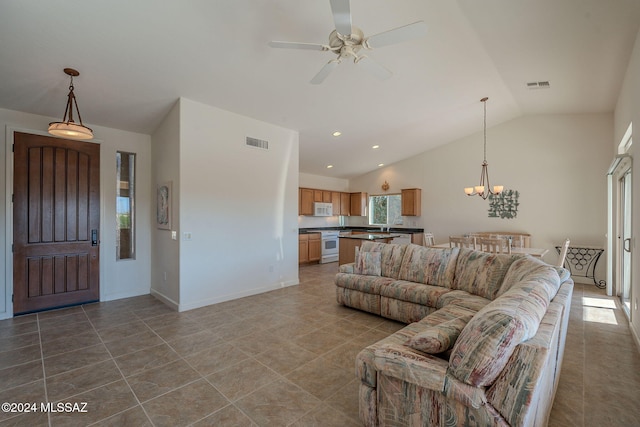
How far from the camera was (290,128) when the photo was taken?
538 centimetres

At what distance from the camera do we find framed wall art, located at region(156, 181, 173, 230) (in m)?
4.26

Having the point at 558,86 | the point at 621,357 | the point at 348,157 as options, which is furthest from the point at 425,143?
the point at 621,357

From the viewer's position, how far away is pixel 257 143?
489 centimetres

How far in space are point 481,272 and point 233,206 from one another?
3534mm

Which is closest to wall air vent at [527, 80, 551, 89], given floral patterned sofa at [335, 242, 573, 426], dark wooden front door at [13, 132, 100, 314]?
floral patterned sofa at [335, 242, 573, 426]

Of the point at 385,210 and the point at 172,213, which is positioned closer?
the point at 172,213

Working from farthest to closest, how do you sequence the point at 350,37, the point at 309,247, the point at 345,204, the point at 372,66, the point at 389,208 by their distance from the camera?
the point at 345,204, the point at 389,208, the point at 309,247, the point at 372,66, the point at 350,37

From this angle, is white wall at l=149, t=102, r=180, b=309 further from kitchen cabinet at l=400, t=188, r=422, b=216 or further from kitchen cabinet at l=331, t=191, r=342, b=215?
kitchen cabinet at l=400, t=188, r=422, b=216

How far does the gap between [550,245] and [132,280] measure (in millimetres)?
8142

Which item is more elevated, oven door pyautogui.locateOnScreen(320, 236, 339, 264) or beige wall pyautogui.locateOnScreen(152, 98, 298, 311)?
beige wall pyautogui.locateOnScreen(152, 98, 298, 311)

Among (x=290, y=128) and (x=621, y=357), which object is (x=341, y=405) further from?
(x=290, y=128)

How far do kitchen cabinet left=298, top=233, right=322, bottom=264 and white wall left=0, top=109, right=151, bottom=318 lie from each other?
359 centimetres

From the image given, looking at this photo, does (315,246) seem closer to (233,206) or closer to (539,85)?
(233,206)

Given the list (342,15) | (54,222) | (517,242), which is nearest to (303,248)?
(517,242)
